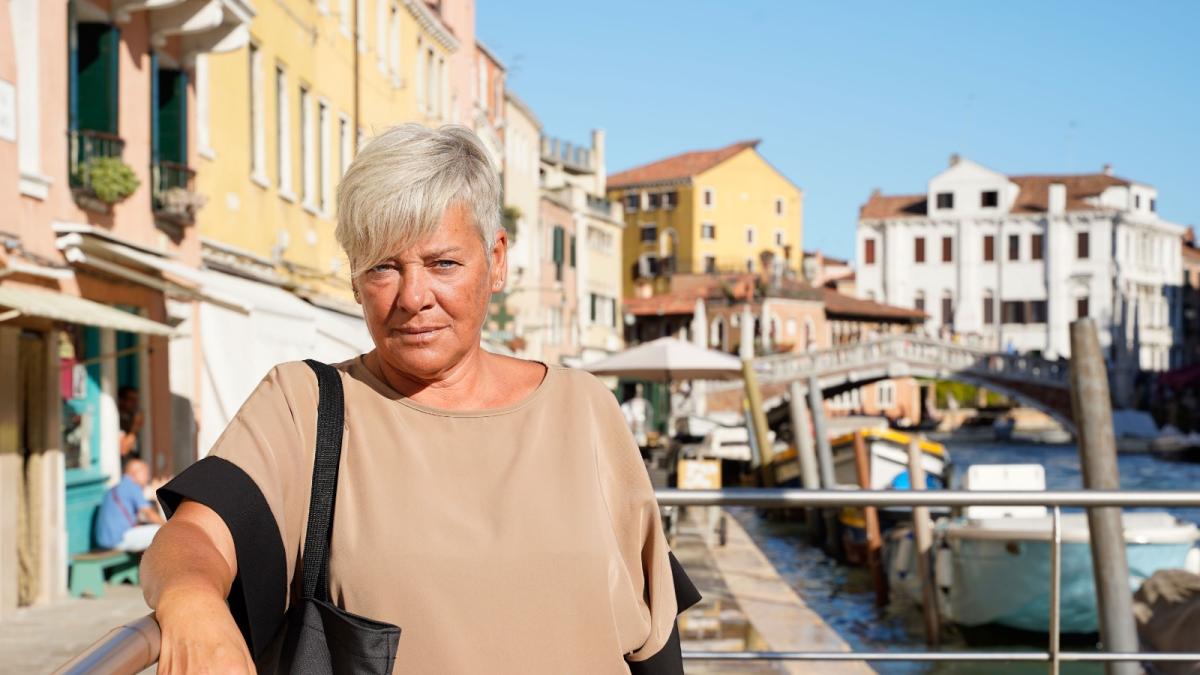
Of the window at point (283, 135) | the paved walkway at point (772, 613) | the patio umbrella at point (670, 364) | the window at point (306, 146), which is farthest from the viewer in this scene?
the patio umbrella at point (670, 364)

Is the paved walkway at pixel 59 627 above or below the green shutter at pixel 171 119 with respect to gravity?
below

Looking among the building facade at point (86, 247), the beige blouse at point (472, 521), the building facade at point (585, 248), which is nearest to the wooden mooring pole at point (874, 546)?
the building facade at point (86, 247)

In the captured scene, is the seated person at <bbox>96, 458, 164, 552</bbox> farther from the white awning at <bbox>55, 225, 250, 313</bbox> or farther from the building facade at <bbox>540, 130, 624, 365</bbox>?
the building facade at <bbox>540, 130, 624, 365</bbox>

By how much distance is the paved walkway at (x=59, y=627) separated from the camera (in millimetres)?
6586

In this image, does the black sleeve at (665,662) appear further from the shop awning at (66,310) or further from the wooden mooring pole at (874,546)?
the wooden mooring pole at (874,546)

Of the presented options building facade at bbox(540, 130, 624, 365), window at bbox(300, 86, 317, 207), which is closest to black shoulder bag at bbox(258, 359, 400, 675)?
window at bbox(300, 86, 317, 207)

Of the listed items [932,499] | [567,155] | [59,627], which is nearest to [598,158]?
[567,155]

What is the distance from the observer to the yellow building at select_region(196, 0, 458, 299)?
12.6 meters

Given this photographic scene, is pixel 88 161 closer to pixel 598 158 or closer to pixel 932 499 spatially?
pixel 932 499

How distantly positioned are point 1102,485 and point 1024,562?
17.4 feet

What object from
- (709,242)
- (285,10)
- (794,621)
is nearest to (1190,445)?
(709,242)

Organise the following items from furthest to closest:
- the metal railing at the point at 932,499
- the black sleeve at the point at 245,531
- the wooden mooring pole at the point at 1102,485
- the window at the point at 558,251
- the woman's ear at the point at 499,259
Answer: the window at the point at 558,251 → the wooden mooring pole at the point at 1102,485 → the metal railing at the point at 932,499 → the woman's ear at the point at 499,259 → the black sleeve at the point at 245,531

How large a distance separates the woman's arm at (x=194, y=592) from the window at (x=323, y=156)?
50.5 ft

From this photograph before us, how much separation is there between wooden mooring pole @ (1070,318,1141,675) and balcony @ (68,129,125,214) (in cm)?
556
